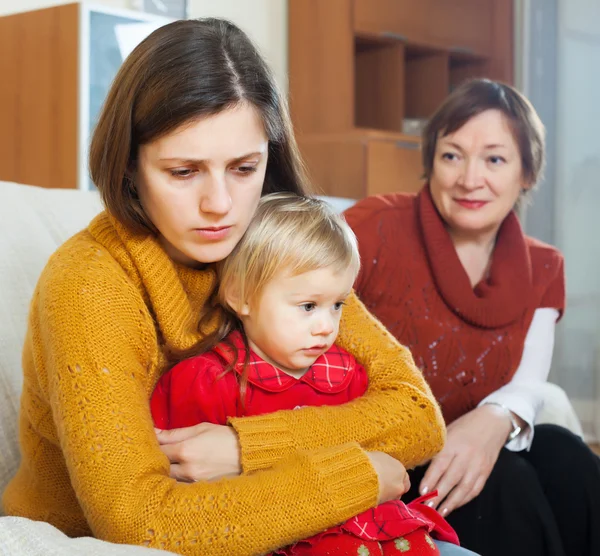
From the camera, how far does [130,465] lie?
40.3 inches

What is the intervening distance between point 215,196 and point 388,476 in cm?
43

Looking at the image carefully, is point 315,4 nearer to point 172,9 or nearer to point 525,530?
point 172,9

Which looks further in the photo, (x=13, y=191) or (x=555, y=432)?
(x=555, y=432)

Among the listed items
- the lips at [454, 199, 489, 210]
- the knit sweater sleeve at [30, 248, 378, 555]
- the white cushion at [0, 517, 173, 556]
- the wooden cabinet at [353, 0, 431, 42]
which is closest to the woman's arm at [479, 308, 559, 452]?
the lips at [454, 199, 489, 210]

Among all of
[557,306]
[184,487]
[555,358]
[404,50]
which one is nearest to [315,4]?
[404,50]

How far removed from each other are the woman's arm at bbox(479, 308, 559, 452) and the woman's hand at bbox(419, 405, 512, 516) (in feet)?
0.20

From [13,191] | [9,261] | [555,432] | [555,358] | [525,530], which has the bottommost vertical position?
[555,358]

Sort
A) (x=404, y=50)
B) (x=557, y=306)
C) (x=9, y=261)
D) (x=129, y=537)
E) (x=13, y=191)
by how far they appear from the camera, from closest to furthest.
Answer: (x=129, y=537) → (x=9, y=261) → (x=13, y=191) → (x=557, y=306) → (x=404, y=50)

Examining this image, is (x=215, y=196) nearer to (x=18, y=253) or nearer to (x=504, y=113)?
(x=18, y=253)

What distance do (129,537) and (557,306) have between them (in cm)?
121

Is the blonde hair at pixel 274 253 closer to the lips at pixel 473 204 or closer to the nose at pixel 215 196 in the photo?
the nose at pixel 215 196

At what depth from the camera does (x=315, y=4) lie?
12.7ft

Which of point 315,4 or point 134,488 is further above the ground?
point 315,4

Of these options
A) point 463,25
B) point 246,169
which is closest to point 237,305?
point 246,169
